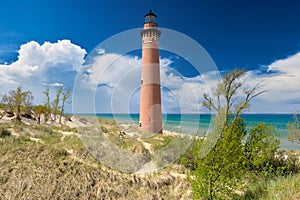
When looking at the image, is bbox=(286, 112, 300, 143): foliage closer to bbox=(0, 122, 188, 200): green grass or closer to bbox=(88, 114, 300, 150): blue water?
bbox=(88, 114, 300, 150): blue water

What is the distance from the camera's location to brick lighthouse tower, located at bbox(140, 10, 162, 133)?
68.2ft

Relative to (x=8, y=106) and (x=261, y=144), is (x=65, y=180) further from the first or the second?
(x=8, y=106)

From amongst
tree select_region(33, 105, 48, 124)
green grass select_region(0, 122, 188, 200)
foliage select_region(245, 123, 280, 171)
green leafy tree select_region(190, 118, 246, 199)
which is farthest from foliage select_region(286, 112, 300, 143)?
tree select_region(33, 105, 48, 124)

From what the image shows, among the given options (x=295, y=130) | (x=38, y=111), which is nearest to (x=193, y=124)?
(x=295, y=130)

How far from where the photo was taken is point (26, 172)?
8.79 m

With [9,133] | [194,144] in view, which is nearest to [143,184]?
[194,144]

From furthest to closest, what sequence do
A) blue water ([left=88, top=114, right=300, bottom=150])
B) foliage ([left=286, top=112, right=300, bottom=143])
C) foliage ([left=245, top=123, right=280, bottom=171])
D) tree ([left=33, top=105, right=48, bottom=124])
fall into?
tree ([left=33, top=105, right=48, bottom=124]) → blue water ([left=88, top=114, right=300, bottom=150]) → foliage ([left=286, top=112, right=300, bottom=143]) → foliage ([left=245, top=123, right=280, bottom=171])

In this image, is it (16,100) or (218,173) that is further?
(16,100)

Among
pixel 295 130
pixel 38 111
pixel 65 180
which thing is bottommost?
pixel 65 180

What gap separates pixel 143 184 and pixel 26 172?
5131 millimetres

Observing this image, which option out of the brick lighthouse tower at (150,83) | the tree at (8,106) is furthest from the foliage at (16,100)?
the brick lighthouse tower at (150,83)

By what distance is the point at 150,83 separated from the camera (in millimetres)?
20859

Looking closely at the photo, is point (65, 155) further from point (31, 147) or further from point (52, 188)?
point (52, 188)

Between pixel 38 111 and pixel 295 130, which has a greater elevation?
pixel 38 111
